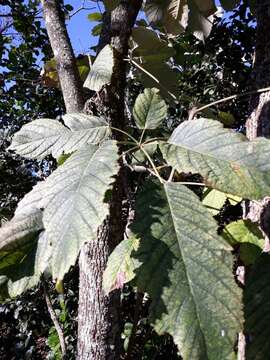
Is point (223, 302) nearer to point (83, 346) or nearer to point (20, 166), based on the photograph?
point (83, 346)

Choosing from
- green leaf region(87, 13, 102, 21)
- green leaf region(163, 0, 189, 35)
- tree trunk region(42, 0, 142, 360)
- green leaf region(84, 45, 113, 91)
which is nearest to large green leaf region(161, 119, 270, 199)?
green leaf region(84, 45, 113, 91)

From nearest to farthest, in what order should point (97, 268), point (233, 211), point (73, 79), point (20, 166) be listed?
point (97, 268)
point (73, 79)
point (233, 211)
point (20, 166)

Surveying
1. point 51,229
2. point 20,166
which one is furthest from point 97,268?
point 20,166

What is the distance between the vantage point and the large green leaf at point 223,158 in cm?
59

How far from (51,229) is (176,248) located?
Result: 0.16 metres

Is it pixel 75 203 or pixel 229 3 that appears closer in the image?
pixel 75 203

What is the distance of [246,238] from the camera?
0.91 meters

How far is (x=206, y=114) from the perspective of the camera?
130 centimetres

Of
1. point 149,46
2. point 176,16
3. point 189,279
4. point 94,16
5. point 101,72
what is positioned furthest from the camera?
point 94,16

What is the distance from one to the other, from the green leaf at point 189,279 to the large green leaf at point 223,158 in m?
0.05

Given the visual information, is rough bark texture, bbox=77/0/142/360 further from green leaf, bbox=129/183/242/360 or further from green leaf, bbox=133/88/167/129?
green leaf, bbox=129/183/242/360

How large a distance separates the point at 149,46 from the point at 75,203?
3.19ft

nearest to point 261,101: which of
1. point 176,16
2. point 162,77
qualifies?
point 162,77

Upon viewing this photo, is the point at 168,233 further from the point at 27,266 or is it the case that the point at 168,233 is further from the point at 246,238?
the point at 246,238
